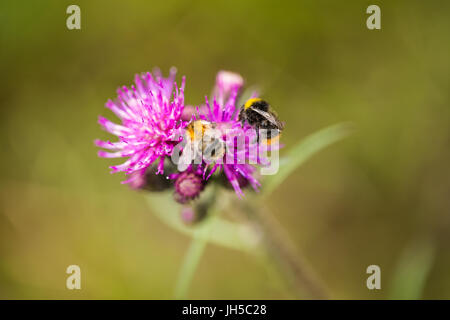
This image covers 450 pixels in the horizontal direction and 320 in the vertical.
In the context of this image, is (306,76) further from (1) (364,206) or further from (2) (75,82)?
(2) (75,82)

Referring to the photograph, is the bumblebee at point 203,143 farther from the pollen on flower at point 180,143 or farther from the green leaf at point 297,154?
the green leaf at point 297,154

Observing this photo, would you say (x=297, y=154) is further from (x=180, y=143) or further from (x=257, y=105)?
(x=180, y=143)

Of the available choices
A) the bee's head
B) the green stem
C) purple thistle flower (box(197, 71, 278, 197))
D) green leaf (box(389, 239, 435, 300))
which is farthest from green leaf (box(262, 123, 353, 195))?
green leaf (box(389, 239, 435, 300))

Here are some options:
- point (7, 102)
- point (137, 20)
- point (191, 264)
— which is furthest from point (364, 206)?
point (7, 102)

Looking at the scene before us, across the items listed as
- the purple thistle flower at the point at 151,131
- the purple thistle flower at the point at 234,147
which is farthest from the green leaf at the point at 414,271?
the purple thistle flower at the point at 151,131

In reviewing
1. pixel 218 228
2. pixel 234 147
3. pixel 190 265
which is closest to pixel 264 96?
pixel 218 228
